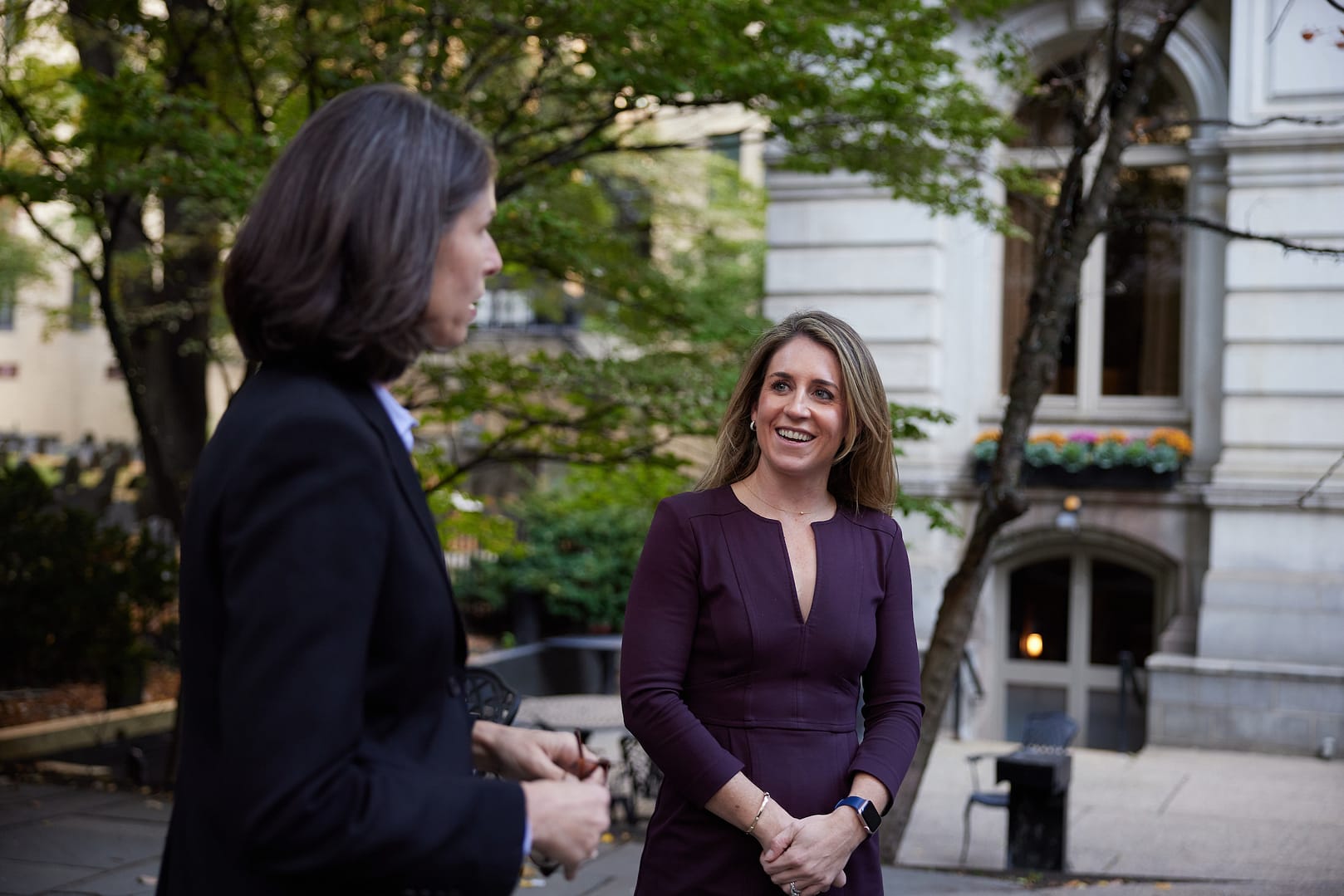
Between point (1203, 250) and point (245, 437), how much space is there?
45.8 ft

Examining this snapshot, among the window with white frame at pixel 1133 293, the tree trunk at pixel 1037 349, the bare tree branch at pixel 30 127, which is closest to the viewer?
the tree trunk at pixel 1037 349

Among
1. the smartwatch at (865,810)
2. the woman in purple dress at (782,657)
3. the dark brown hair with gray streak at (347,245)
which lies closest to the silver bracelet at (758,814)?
the woman in purple dress at (782,657)

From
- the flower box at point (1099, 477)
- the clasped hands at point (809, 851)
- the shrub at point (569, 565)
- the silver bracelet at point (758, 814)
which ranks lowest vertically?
the shrub at point (569, 565)

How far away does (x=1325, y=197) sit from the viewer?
12961 mm

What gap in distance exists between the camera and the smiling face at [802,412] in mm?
3438

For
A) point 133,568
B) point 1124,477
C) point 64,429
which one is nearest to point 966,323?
point 1124,477

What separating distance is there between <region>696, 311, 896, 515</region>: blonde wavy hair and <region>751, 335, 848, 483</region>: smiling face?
3 centimetres

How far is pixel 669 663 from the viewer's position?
3211 millimetres

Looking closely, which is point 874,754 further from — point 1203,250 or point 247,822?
point 1203,250

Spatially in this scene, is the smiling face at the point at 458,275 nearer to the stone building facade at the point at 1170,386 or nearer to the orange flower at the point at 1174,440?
the stone building facade at the point at 1170,386

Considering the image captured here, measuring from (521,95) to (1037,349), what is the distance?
163 inches

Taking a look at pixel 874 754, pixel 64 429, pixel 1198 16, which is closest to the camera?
pixel 874 754

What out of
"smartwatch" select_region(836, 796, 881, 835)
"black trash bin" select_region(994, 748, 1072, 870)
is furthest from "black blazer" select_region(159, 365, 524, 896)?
"black trash bin" select_region(994, 748, 1072, 870)

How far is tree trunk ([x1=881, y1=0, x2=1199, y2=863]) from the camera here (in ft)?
22.8
